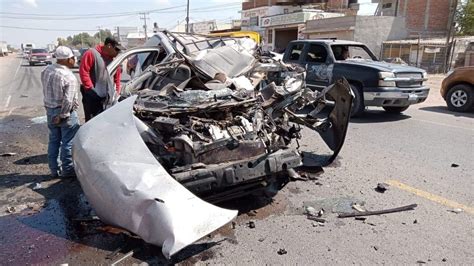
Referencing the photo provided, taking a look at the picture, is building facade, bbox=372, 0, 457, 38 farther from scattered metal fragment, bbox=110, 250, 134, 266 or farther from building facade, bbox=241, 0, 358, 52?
scattered metal fragment, bbox=110, 250, 134, 266

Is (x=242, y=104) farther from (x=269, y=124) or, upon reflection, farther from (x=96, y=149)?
(x=96, y=149)

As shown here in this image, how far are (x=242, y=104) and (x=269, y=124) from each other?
0.45 m

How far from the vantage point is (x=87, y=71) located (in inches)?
207

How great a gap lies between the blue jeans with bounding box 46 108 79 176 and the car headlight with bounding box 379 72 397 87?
630cm

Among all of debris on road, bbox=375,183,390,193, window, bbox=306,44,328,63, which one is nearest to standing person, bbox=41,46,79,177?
debris on road, bbox=375,183,390,193

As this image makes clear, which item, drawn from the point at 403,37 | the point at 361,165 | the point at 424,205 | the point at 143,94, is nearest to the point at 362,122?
the point at 361,165

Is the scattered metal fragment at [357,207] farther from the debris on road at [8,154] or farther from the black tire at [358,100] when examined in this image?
the debris on road at [8,154]

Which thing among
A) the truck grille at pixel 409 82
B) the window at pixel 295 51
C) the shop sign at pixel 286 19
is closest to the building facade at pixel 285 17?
the shop sign at pixel 286 19

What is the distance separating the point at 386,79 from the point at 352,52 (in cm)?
192

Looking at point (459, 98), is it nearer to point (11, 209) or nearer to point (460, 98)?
point (460, 98)

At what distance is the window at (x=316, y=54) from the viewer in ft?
29.9

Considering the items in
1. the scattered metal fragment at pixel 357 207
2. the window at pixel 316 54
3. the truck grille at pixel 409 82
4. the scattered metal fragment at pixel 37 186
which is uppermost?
the window at pixel 316 54

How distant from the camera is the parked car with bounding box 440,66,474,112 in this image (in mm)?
9602

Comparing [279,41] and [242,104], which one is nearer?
[242,104]
